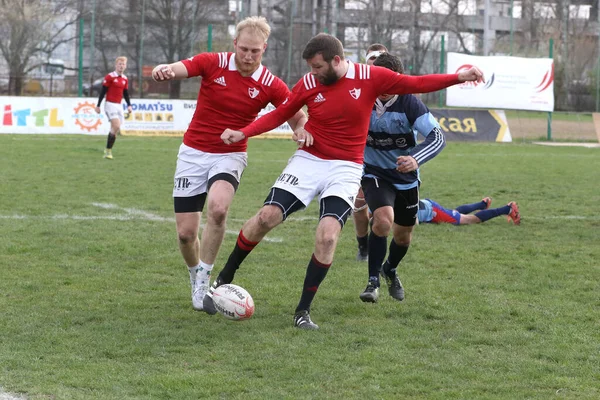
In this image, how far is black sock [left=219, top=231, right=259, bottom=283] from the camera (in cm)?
604

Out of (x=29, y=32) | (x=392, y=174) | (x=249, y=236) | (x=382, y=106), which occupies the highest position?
(x=29, y=32)

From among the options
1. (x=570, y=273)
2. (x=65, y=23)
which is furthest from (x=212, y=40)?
(x=570, y=273)

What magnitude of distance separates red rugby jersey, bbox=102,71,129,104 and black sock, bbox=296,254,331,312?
14.3 m

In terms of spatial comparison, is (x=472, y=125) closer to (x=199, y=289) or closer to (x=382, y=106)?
(x=382, y=106)

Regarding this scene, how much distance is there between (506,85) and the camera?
27562 mm

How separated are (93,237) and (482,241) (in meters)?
3.99

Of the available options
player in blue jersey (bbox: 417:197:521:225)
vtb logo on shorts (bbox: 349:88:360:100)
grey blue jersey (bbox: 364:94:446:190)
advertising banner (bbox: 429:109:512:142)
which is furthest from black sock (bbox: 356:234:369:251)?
advertising banner (bbox: 429:109:512:142)

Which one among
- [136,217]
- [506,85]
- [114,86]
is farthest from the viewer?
[506,85]

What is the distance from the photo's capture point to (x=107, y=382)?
4.52 m

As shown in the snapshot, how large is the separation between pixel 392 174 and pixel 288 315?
143 cm

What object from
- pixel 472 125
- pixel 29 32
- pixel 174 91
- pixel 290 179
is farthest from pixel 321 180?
pixel 29 32

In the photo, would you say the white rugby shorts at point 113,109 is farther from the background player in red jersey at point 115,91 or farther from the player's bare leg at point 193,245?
the player's bare leg at point 193,245

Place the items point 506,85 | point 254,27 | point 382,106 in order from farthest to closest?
point 506,85
point 382,106
point 254,27

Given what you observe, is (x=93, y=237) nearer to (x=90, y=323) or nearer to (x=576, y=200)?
(x=90, y=323)
